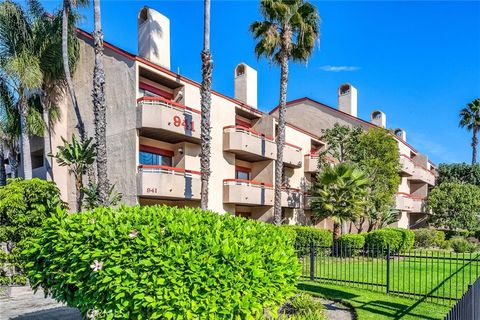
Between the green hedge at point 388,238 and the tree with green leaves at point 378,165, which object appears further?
the tree with green leaves at point 378,165

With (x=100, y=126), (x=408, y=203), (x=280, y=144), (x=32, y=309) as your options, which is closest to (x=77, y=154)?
(x=100, y=126)

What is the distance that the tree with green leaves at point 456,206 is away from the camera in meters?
33.0

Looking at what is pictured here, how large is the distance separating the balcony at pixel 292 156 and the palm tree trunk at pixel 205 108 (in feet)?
32.2

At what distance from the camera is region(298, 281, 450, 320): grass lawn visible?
8516 millimetres

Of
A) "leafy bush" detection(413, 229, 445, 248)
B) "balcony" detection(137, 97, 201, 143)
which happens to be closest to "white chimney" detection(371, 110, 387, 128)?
"leafy bush" detection(413, 229, 445, 248)

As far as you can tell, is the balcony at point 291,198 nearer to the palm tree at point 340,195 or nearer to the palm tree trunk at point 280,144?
the palm tree at point 340,195

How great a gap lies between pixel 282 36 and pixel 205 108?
7782mm

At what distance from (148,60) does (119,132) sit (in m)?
4.20

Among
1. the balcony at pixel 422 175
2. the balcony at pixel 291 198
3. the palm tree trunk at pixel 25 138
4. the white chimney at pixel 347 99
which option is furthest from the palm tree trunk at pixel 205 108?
the balcony at pixel 422 175

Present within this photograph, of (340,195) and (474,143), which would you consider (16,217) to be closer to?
(340,195)

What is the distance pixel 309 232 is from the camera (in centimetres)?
2056

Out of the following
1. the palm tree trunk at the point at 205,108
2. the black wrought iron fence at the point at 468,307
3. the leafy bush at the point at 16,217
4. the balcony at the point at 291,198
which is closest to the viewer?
the black wrought iron fence at the point at 468,307

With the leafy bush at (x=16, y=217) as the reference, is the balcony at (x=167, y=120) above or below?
above

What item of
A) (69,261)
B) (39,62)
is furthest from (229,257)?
(39,62)
